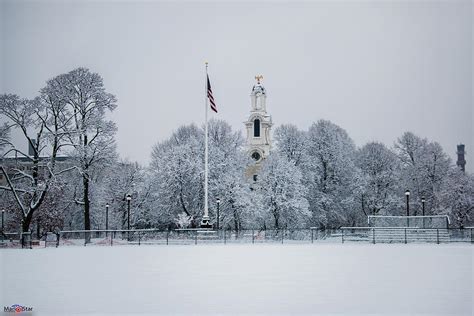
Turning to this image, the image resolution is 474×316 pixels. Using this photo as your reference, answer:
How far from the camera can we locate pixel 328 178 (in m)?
61.6

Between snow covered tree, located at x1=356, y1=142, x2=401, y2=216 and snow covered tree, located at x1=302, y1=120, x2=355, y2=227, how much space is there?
1.65 meters

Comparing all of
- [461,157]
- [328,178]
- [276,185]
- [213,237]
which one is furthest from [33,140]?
[461,157]

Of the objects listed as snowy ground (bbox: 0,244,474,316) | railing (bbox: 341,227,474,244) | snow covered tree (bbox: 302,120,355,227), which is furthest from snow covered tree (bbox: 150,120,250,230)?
snowy ground (bbox: 0,244,474,316)

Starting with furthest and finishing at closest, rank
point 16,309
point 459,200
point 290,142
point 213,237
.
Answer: point 290,142 → point 459,200 → point 213,237 → point 16,309

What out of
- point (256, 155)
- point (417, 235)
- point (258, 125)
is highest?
point (258, 125)

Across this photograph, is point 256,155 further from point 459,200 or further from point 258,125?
point 459,200

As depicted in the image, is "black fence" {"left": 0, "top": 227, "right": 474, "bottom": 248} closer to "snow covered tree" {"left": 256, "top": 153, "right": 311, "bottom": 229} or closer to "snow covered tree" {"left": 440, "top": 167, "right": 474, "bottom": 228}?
"snow covered tree" {"left": 256, "top": 153, "right": 311, "bottom": 229}

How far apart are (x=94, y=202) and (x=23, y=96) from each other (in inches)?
1072

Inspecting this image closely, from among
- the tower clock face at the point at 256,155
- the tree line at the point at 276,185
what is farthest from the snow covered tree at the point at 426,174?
the tower clock face at the point at 256,155

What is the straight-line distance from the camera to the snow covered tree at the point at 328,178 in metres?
60.1

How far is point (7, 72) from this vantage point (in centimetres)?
3228

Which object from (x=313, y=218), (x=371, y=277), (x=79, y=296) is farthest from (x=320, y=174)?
(x=79, y=296)

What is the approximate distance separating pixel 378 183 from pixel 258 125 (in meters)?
24.6

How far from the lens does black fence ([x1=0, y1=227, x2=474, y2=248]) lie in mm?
36469
